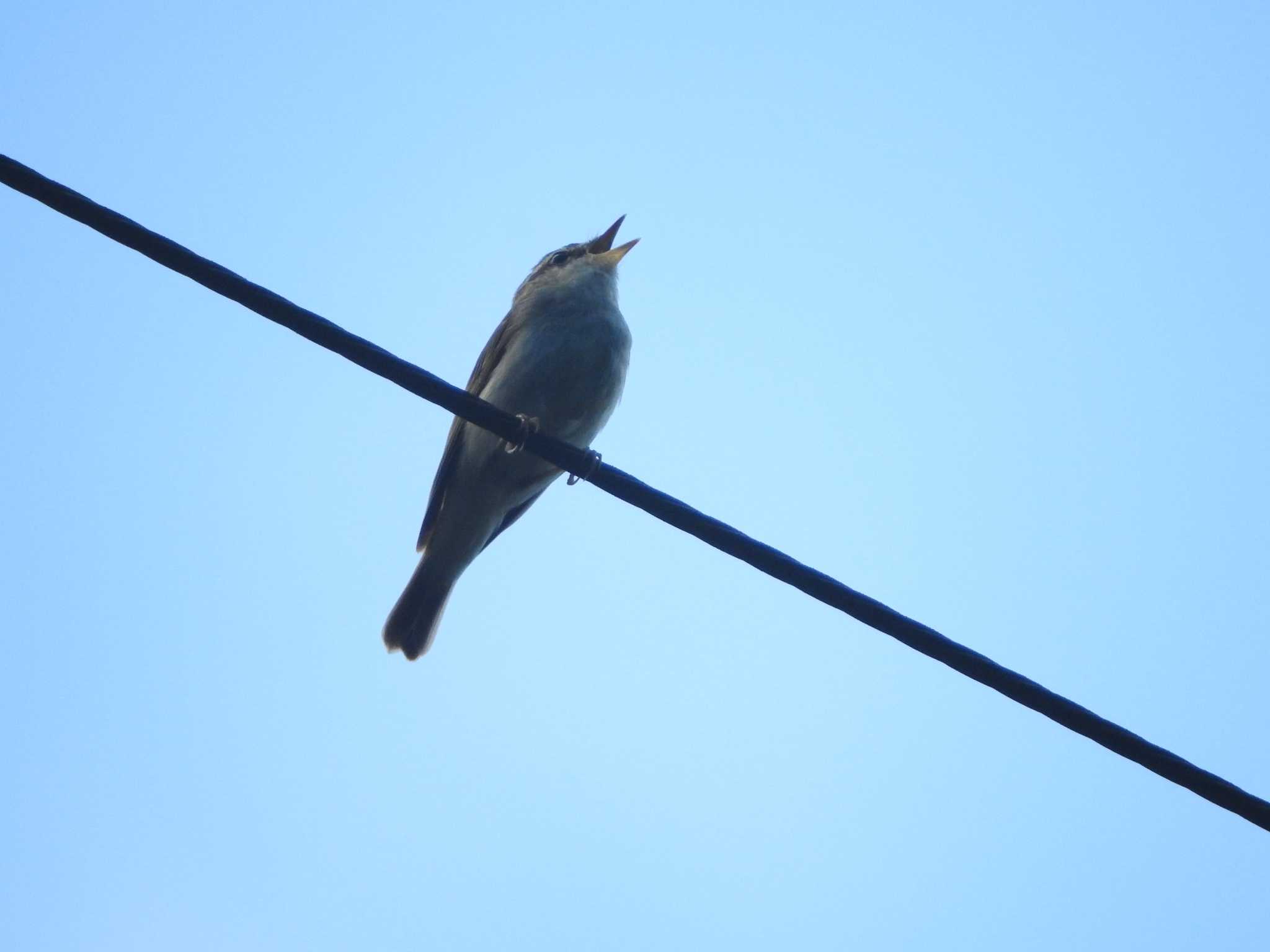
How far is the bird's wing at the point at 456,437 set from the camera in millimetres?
6984

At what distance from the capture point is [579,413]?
6645 mm

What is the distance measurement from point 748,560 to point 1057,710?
34.5 inches

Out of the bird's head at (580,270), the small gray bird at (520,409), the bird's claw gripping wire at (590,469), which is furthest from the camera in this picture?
the bird's head at (580,270)

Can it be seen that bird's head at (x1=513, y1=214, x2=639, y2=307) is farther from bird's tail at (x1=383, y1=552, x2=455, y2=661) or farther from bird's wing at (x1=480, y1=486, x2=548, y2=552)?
bird's tail at (x1=383, y1=552, x2=455, y2=661)

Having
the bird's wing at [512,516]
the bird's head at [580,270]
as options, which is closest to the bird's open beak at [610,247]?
the bird's head at [580,270]

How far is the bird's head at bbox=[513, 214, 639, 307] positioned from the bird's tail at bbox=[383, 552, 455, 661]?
1.89m

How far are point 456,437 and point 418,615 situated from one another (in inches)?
47.9

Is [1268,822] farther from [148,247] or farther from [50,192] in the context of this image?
[50,192]

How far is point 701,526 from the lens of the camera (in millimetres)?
3393

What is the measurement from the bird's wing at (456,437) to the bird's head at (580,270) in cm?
35

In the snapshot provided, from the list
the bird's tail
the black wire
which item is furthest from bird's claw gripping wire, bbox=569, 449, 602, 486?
the bird's tail

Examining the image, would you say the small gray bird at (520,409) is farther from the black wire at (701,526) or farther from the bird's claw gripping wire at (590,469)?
the black wire at (701,526)

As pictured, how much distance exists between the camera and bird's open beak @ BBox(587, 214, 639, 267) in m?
7.83

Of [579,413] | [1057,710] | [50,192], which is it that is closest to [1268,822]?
[1057,710]
